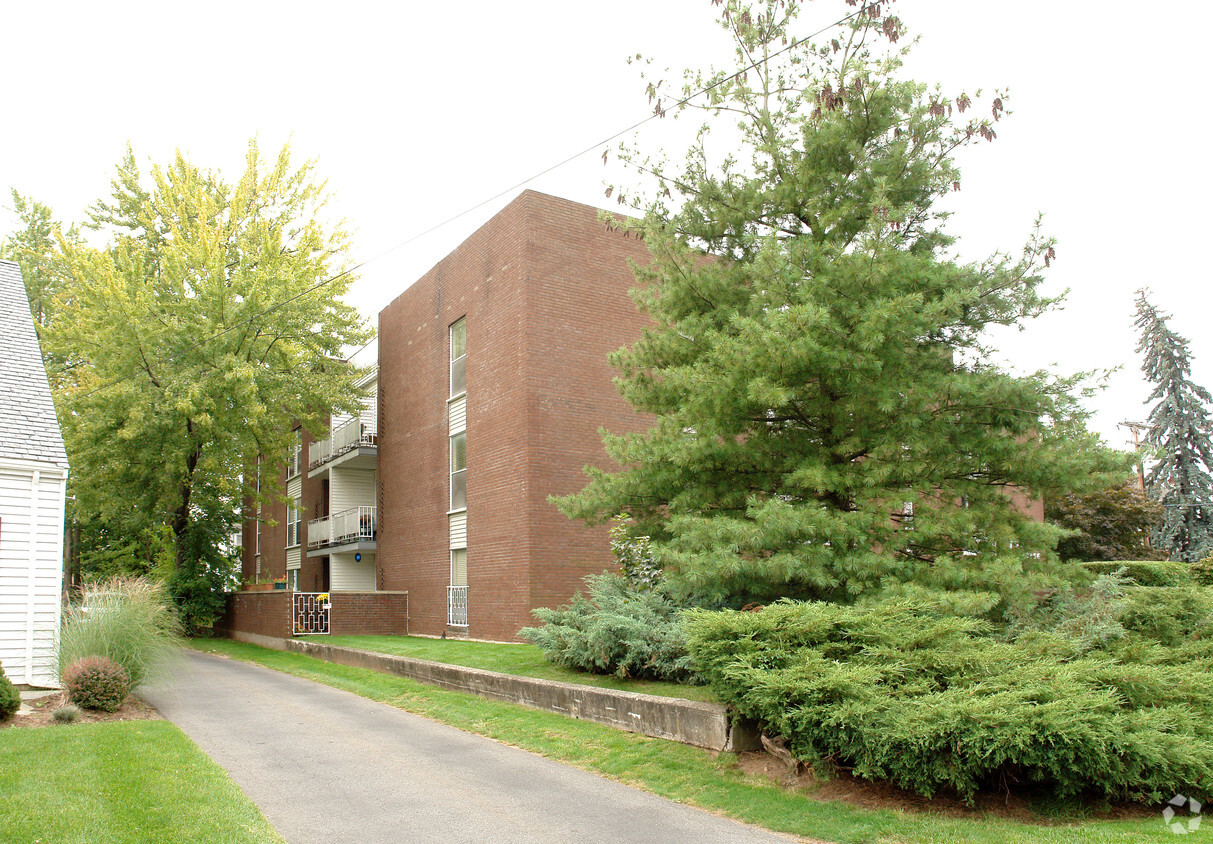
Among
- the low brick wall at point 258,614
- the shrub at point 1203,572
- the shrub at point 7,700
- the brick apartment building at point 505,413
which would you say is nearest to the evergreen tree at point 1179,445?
the shrub at point 1203,572

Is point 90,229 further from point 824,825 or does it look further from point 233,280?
point 824,825

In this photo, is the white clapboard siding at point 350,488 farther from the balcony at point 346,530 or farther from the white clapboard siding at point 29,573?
the white clapboard siding at point 29,573

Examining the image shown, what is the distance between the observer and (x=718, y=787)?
7496mm

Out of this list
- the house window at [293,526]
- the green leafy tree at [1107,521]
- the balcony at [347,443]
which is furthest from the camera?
the green leafy tree at [1107,521]

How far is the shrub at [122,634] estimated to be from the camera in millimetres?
12234

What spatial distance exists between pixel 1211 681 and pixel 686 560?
4.70 metres

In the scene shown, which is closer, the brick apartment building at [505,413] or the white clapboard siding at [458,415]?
the brick apartment building at [505,413]

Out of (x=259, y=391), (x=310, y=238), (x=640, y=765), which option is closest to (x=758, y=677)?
(x=640, y=765)

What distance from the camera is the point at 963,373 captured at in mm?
10312

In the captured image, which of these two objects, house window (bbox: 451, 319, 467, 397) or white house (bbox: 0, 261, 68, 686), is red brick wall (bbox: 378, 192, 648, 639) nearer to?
house window (bbox: 451, 319, 467, 397)

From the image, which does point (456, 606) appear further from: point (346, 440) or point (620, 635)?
point (620, 635)

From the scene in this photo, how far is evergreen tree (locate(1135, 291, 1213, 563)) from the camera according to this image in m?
38.2

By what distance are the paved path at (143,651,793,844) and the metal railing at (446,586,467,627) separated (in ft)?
28.9

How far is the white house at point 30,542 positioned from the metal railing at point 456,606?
9.09 metres
